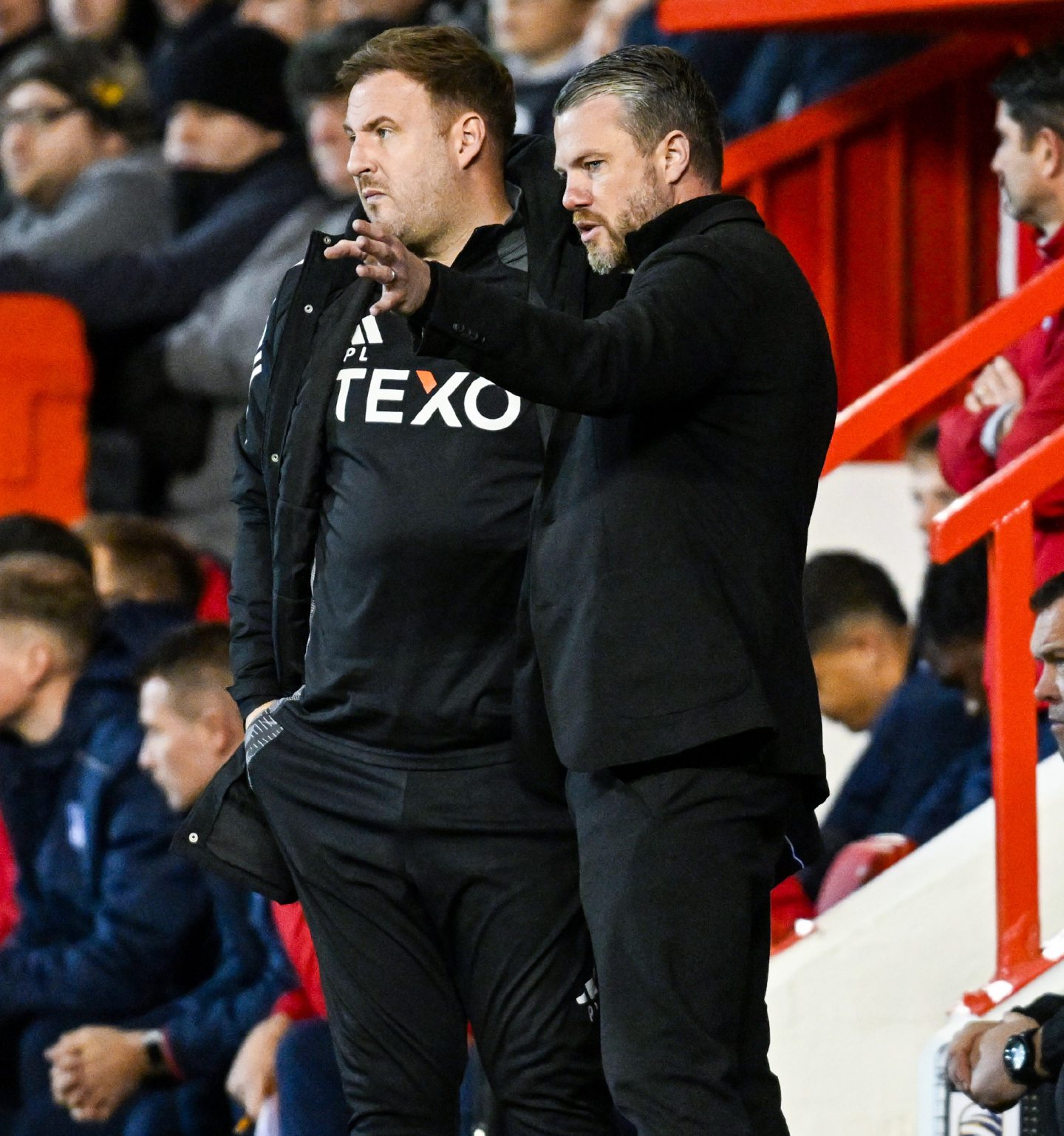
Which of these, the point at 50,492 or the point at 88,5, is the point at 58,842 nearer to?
the point at 50,492

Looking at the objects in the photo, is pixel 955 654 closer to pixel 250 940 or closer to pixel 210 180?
pixel 250 940

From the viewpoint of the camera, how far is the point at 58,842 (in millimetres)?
4910

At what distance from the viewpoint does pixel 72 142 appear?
7.82 meters

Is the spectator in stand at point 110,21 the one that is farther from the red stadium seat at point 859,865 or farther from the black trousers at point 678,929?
the black trousers at point 678,929

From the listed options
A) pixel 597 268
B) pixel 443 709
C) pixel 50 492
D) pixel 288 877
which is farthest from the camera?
pixel 50 492

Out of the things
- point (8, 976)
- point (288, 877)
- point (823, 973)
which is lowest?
point (8, 976)

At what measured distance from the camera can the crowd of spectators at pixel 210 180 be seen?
637 cm

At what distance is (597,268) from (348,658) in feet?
2.00

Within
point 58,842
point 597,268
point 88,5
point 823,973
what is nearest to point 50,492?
point 58,842

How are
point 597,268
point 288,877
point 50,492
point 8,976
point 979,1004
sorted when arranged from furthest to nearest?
point 50,492 < point 8,976 < point 979,1004 < point 288,877 < point 597,268

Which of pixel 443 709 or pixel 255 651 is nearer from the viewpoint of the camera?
pixel 443 709

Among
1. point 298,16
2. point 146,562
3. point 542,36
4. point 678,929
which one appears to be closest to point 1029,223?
point 678,929

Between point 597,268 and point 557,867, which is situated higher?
point 597,268

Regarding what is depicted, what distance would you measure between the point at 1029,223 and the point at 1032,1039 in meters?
1.75
